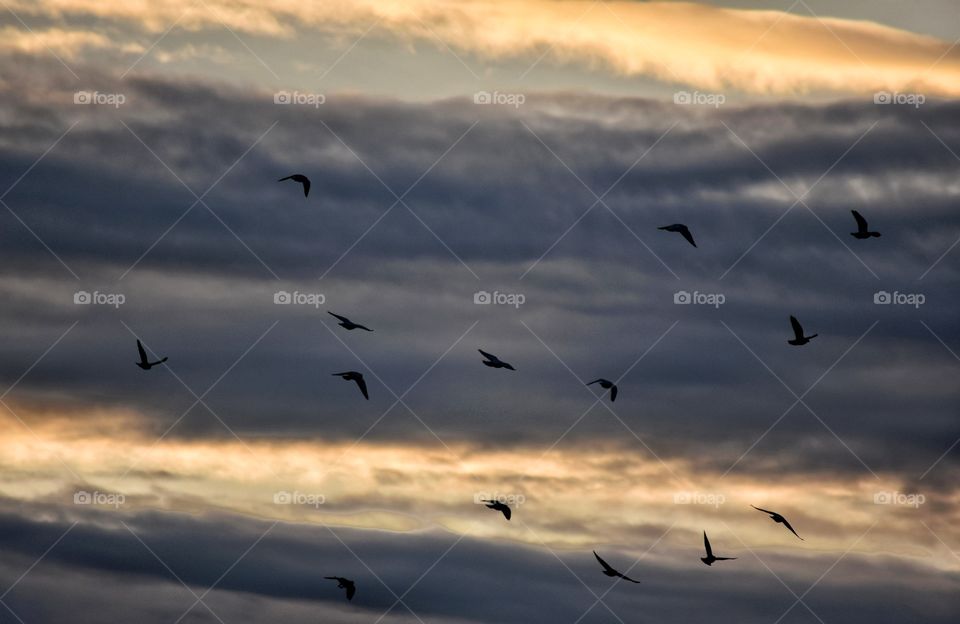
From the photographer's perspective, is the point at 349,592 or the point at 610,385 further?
the point at 349,592

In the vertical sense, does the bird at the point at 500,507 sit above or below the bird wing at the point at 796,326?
below

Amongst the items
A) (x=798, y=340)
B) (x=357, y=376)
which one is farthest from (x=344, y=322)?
(x=798, y=340)

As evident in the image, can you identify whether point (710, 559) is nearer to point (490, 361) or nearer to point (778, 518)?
point (778, 518)

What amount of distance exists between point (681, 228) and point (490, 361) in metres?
15.6

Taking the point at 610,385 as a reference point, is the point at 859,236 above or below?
Answer: above

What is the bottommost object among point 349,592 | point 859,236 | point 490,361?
point 349,592

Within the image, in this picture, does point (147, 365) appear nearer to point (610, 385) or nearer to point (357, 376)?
point (357, 376)

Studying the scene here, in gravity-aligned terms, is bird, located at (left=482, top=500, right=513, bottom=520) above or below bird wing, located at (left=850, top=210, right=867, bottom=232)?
below

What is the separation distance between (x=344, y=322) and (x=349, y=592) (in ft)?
67.8

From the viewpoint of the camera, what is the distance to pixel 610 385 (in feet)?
579

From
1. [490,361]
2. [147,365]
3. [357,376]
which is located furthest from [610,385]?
[147,365]

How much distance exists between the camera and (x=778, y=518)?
180750mm

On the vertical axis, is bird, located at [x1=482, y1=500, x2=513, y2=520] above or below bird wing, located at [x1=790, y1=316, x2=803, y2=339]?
below

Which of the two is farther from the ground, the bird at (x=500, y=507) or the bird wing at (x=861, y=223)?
the bird wing at (x=861, y=223)
